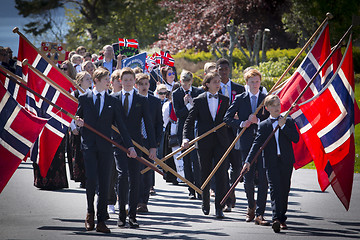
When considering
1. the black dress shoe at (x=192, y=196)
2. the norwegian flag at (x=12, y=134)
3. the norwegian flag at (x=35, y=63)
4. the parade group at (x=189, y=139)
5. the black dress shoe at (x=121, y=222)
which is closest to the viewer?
the norwegian flag at (x=12, y=134)

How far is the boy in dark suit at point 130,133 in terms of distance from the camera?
889 cm

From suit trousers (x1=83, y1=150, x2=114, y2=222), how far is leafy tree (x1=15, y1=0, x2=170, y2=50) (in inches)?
1324

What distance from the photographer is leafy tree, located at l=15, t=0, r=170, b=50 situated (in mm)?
42188

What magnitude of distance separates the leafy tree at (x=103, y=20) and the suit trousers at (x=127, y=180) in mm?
33190

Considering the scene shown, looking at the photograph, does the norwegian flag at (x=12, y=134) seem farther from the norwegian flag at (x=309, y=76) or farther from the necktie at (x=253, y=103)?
the norwegian flag at (x=309, y=76)

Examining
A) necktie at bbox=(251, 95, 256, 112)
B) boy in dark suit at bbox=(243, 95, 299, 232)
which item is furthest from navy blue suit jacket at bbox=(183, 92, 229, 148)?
boy in dark suit at bbox=(243, 95, 299, 232)

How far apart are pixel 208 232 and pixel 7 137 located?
2759 mm

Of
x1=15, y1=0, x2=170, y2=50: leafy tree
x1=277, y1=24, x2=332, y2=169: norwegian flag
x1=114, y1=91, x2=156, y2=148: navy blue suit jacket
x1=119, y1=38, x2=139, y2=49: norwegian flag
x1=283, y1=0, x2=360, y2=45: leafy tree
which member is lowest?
x1=114, y1=91, x2=156, y2=148: navy blue suit jacket

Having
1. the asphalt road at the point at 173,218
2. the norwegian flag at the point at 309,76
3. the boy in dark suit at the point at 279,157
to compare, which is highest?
the norwegian flag at the point at 309,76

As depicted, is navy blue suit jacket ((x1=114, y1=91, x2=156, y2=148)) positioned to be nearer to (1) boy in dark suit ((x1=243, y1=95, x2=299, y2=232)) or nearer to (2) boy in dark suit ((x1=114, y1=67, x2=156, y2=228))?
(2) boy in dark suit ((x1=114, y1=67, x2=156, y2=228))

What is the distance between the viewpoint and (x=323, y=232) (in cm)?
→ 844

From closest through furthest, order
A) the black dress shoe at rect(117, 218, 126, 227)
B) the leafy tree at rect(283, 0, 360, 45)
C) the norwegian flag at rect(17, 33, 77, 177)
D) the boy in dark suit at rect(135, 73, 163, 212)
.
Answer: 1. the black dress shoe at rect(117, 218, 126, 227)
2. the boy in dark suit at rect(135, 73, 163, 212)
3. the norwegian flag at rect(17, 33, 77, 177)
4. the leafy tree at rect(283, 0, 360, 45)

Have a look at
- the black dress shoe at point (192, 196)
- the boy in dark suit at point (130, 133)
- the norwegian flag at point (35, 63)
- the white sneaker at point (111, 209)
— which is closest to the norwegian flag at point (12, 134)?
the boy in dark suit at point (130, 133)

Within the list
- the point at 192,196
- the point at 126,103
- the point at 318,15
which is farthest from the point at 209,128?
the point at 318,15
